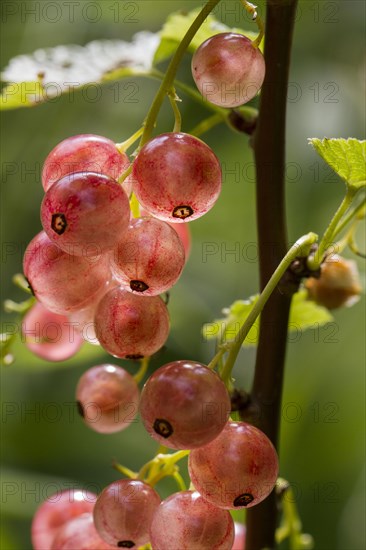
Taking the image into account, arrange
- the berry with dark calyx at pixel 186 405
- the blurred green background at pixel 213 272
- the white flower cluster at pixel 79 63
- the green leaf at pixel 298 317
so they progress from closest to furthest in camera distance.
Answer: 1. the berry with dark calyx at pixel 186 405
2. the green leaf at pixel 298 317
3. the white flower cluster at pixel 79 63
4. the blurred green background at pixel 213 272

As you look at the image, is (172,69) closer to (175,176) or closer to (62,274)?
(175,176)

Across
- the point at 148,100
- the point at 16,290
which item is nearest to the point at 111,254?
the point at 16,290

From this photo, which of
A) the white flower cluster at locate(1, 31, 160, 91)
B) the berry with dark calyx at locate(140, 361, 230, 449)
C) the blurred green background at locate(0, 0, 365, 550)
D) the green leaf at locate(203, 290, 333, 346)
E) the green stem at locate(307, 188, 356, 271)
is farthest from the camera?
the blurred green background at locate(0, 0, 365, 550)

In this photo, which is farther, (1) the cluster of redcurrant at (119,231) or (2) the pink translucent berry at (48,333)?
(2) the pink translucent berry at (48,333)

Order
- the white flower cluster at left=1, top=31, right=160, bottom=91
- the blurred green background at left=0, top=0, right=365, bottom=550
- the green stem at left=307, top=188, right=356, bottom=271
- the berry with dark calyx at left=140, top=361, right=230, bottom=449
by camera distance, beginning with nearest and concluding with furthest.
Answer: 1. the berry with dark calyx at left=140, top=361, right=230, bottom=449
2. the green stem at left=307, top=188, right=356, bottom=271
3. the white flower cluster at left=1, top=31, right=160, bottom=91
4. the blurred green background at left=0, top=0, right=365, bottom=550

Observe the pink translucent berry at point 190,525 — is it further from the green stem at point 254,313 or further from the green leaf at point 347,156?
the green leaf at point 347,156

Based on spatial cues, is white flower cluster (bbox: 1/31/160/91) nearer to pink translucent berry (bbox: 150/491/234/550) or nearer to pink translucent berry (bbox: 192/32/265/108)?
pink translucent berry (bbox: 192/32/265/108)

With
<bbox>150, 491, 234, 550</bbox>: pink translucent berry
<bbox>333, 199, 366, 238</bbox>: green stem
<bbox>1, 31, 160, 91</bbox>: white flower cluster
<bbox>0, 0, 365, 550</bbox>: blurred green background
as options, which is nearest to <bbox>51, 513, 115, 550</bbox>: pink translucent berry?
<bbox>150, 491, 234, 550</bbox>: pink translucent berry

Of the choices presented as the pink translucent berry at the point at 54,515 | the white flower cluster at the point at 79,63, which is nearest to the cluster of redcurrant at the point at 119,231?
the pink translucent berry at the point at 54,515
